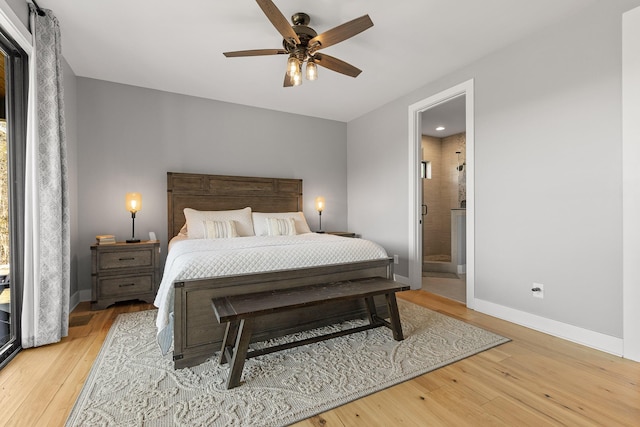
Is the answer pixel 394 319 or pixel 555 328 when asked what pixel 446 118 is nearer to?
pixel 555 328

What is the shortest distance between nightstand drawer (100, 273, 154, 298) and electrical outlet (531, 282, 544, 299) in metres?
3.82

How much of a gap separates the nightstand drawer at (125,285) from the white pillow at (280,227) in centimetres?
143

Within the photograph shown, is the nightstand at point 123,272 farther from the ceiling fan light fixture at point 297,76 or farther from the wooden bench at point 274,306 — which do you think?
the ceiling fan light fixture at point 297,76

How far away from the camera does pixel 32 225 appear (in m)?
2.22

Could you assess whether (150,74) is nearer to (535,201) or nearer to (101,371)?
(101,371)

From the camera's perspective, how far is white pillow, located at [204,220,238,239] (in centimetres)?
341

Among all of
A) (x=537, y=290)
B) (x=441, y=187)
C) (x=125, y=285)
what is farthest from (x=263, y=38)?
(x=441, y=187)

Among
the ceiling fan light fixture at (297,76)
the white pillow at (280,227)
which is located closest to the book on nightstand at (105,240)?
the white pillow at (280,227)

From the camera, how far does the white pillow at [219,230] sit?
11.2ft

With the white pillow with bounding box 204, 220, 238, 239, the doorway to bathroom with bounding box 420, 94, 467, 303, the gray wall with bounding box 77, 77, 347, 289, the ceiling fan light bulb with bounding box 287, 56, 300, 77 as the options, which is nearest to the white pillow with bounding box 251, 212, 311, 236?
the white pillow with bounding box 204, 220, 238, 239

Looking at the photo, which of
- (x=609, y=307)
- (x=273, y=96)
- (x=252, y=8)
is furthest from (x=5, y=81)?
(x=609, y=307)

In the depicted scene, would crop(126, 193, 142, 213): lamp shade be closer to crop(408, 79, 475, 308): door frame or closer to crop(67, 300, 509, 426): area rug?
crop(67, 300, 509, 426): area rug

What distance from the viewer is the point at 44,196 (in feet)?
7.50

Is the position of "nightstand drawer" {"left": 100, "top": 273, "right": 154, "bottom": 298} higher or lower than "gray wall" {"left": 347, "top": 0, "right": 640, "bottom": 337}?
lower
